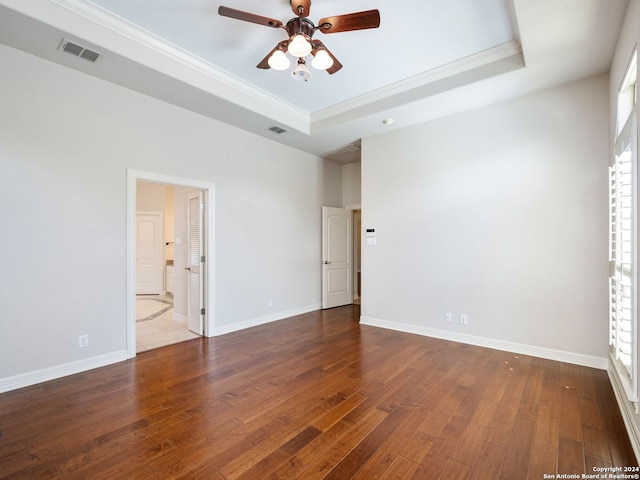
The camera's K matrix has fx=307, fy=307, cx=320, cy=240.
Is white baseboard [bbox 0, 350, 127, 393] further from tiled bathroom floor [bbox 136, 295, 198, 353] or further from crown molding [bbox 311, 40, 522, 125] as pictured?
crown molding [bbox 311, 40, 522, 125]

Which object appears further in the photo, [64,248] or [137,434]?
[64,248]

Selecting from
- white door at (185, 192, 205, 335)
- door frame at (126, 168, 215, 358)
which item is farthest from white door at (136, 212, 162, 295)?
door frame at (126, 168, 215, 358)

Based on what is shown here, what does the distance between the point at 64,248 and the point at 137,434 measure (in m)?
2.07

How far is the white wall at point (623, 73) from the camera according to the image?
199 centimetres

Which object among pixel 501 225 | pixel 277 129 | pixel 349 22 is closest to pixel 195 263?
pixel 277 129

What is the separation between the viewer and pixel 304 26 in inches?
102

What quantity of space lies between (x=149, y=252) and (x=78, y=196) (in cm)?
533

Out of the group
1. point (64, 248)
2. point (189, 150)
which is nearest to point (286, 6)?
point (189, 150)

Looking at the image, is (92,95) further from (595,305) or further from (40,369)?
(595,305)

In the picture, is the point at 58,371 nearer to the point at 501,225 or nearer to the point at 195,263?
the point at 195,263

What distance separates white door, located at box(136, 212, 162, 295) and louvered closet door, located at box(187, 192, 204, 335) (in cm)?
382

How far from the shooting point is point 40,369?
9.77ft

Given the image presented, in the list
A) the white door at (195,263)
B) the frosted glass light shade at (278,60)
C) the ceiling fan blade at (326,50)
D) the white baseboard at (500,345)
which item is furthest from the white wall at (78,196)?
the white baseboard at (500,345)

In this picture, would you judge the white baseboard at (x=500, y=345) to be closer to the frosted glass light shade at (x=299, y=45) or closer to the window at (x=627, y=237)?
the window at (x=627, y=237)
